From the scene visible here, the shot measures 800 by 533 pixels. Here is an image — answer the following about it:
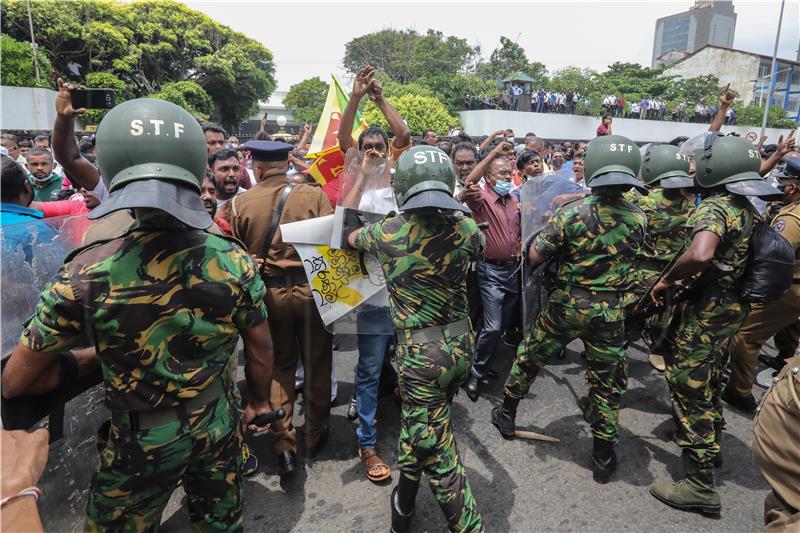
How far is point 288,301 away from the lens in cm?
323

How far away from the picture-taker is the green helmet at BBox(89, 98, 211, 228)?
159cm

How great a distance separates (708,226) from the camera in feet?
9.51

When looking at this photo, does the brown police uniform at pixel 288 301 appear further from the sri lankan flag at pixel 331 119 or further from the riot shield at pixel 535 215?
the riot shield at pixel 535 215

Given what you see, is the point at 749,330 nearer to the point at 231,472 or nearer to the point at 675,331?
the point at 675,331

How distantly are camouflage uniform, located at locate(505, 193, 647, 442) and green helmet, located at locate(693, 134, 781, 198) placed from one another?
0.51 metres

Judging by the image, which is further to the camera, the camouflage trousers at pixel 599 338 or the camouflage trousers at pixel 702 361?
the camouflage trousers at pixel 599 338

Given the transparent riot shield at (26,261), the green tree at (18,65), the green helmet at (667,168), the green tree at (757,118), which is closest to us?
the transparent riot shield at (26,261)

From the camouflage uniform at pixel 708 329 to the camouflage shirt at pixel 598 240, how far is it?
15.4 inches

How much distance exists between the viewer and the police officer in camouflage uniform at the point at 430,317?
2.46 m

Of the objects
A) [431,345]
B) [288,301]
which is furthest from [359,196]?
[431,345]

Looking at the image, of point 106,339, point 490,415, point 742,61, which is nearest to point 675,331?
point 490,415

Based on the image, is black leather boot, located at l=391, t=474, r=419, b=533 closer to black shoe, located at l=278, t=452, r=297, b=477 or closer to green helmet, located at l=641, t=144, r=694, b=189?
black shoe, located at l=278, t=452, r=297, b=477

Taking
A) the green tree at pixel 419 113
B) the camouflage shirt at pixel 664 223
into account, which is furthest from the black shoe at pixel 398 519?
the green tree at pixel 419 113

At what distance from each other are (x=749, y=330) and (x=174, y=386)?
439 cm
